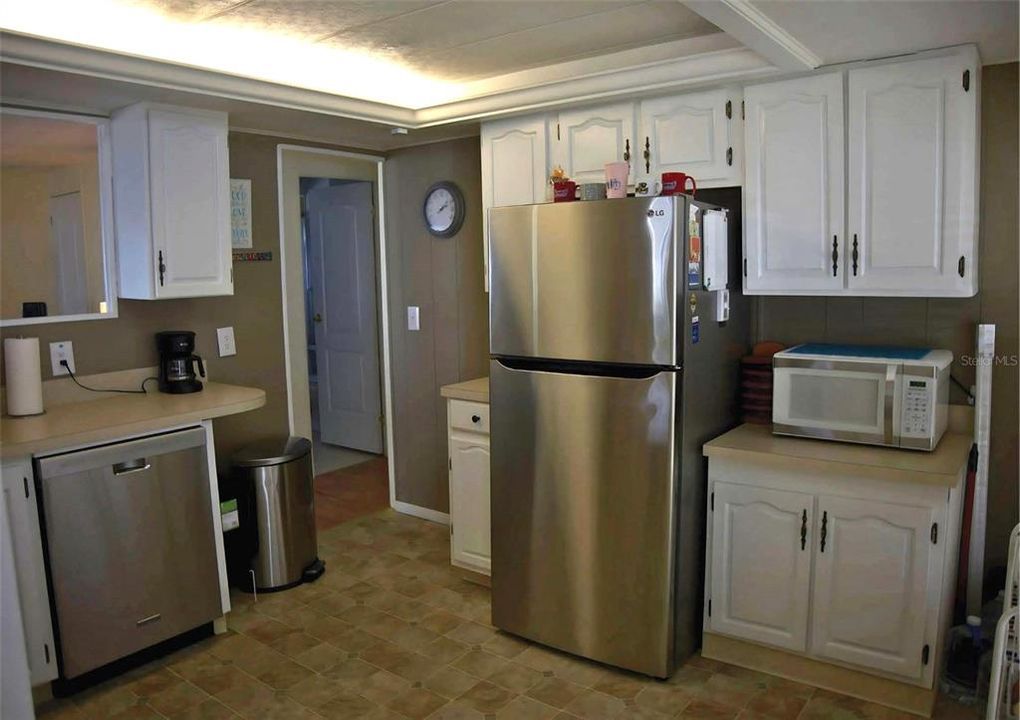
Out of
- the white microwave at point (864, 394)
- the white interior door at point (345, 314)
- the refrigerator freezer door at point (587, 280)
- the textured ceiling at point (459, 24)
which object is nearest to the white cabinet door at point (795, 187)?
the white microwave at point (864, 394)

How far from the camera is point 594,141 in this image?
129 inches

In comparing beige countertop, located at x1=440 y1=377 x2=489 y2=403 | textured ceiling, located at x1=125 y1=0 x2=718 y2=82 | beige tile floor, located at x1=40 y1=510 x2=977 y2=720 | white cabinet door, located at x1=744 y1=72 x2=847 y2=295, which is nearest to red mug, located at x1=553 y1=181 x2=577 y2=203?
textured ceiling, located at x1=125 y1=0 x2=718 y2=82

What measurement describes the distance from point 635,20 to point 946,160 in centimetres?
114

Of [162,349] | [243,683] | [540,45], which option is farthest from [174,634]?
[540,45]

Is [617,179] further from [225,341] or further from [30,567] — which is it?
[30,567]

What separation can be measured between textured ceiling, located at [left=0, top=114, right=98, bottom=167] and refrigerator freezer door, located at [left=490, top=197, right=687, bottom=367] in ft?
5.71

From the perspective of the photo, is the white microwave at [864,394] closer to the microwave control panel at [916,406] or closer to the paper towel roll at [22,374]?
the microwave control panel at [916,406]

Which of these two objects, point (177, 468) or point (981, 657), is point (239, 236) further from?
point (981, 657)

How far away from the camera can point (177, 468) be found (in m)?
2.96

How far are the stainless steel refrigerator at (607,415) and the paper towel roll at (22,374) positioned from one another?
1.75 metres

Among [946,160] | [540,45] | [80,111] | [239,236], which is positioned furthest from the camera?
[239,236]

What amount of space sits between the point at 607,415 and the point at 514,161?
141cm

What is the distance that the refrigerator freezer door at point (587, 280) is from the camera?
263 cm

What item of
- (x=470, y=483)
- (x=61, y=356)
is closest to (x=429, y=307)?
(x=470, y=483)
